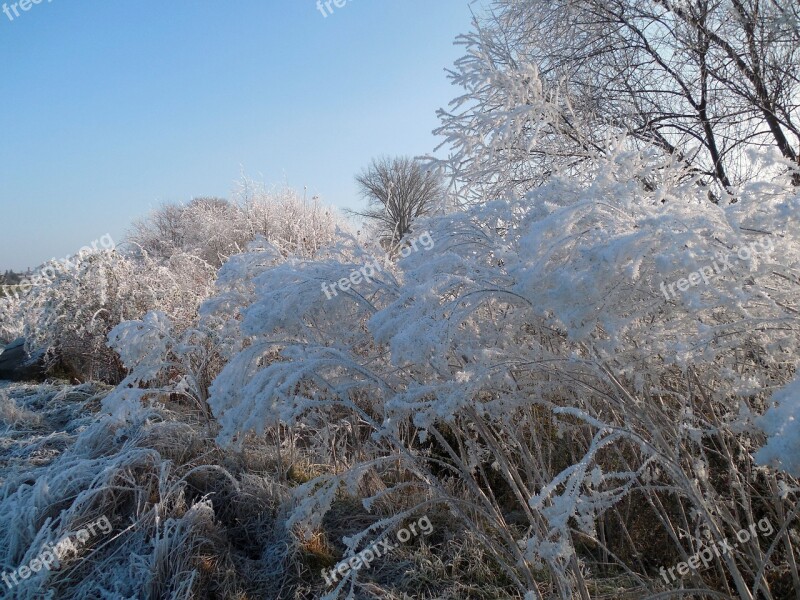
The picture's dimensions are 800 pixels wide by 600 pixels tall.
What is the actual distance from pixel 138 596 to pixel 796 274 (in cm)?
297

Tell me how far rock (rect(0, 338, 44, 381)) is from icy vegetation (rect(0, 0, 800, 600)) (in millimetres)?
2394

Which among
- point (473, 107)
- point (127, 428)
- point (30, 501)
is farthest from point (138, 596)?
point (473, 107)

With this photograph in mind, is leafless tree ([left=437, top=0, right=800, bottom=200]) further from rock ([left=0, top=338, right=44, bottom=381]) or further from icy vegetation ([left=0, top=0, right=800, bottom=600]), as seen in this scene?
rock ([left=0, top=338, right=44, bottom=381])

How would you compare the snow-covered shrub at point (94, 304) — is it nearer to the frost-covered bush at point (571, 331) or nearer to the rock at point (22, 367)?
the rock at point (22, 367)

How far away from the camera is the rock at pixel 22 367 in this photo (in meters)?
7.00

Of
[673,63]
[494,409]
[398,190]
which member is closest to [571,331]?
[494,409]

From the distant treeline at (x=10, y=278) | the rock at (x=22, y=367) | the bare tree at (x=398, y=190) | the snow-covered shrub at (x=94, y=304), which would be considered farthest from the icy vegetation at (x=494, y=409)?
the distant treeline at (x=10, y=278)

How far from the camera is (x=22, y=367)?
706cm

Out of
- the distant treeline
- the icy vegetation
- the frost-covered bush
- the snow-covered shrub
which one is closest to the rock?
the snow-covered shrub

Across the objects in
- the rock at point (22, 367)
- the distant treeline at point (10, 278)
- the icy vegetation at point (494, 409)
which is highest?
the distant treeline at point (10, 278)

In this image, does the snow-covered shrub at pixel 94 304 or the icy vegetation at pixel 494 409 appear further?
the snow-covered shrub at pixel 94 304

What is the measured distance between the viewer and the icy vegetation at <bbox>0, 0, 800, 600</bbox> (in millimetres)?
1588

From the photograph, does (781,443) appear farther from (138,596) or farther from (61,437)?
(61,437)

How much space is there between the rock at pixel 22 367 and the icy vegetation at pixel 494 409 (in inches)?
94.3
